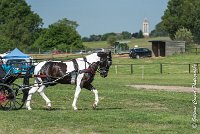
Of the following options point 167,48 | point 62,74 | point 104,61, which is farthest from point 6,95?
point 167,48

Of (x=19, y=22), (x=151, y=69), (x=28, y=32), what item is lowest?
(x=151, y=69)

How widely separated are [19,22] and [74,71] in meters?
107

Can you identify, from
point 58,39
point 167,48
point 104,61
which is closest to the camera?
point 104,61

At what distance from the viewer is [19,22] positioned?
12231cm

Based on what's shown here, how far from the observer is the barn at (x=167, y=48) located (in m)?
79.1

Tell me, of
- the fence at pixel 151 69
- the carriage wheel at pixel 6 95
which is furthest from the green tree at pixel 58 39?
the carriage wheel at pixel 6 95

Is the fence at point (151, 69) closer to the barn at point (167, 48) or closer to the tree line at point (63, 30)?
the barn at point (167, 48)

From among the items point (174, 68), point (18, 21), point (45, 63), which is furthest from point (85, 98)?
point (18, 21)

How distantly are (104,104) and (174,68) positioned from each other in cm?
3213

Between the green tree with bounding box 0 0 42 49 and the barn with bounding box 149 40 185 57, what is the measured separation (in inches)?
1671

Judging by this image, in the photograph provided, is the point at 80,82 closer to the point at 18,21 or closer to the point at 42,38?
the point at 42,38

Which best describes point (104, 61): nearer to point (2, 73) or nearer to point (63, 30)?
point (2, 73)

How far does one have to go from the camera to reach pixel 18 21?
122 m

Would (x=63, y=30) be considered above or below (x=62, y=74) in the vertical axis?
above
